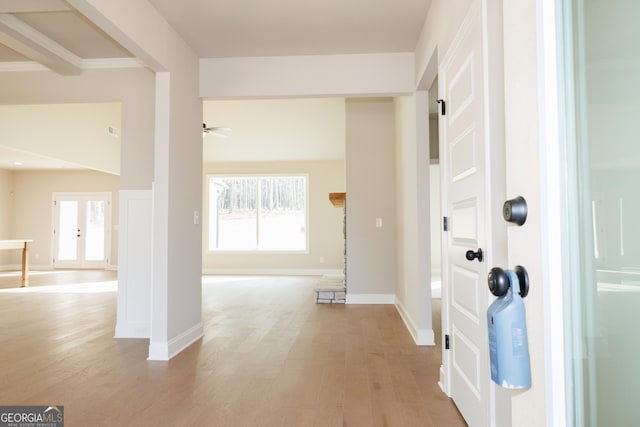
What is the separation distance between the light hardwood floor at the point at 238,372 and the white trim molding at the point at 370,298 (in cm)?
45

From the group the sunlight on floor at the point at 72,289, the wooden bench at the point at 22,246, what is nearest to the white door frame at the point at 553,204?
the sunlight on floor at the point at 72,289

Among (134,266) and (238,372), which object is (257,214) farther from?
(238,372)

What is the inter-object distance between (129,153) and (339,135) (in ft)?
14.2

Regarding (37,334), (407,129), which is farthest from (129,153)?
(407,129)

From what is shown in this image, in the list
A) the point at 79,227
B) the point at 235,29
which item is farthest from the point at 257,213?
the point at 235,29

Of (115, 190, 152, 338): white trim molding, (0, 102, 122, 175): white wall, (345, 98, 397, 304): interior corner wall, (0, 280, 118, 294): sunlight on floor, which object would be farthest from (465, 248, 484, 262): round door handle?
(0, 102, 122, 175): white wall

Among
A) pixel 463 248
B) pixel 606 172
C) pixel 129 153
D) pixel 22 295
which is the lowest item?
pixel 22 295

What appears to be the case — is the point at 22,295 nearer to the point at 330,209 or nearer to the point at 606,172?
the point at 330,209

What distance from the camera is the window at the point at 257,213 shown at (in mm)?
9438

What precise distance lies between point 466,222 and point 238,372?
1841 mm

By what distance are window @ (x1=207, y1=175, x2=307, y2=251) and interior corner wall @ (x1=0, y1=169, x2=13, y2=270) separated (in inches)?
220

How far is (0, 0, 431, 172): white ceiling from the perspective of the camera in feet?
9.26

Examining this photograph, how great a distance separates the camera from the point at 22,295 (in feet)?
19.6

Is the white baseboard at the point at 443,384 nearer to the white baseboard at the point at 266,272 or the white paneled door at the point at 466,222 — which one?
the white paneled door at the point at 466,222
